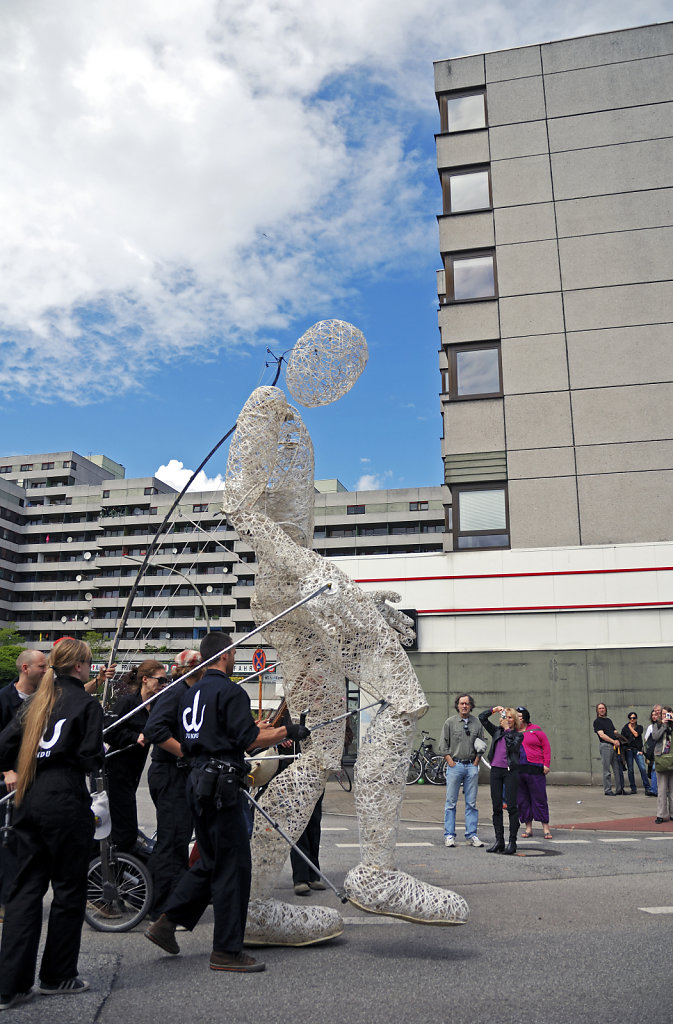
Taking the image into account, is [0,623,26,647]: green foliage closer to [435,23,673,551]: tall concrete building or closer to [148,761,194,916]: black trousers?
[435,23,673,551]: tall concrete building

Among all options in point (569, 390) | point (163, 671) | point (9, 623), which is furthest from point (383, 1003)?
point (9, 623)

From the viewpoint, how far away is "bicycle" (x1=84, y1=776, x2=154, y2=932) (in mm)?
5387

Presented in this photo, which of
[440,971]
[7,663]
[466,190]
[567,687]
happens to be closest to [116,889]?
[440,971]

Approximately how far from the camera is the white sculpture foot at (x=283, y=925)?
4719 millimetres

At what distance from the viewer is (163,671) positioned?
6.90 metres

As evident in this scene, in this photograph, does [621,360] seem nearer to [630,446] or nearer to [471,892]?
[630,446]

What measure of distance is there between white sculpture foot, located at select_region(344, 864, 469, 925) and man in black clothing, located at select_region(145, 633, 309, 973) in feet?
2.28

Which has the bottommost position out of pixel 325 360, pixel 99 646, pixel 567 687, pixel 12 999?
pixel 12 999

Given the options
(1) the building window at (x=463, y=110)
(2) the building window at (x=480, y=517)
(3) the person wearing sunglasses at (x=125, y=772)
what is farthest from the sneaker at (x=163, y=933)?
(1) the building window at (x=463, y=110)

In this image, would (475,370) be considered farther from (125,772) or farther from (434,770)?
(125,772)

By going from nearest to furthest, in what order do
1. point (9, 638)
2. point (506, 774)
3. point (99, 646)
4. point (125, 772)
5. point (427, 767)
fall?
point (125, 772) < point (506, 774) < point (427, 767) < point (99, 646) < point (9, 638)

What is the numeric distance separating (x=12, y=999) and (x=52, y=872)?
1.81ft

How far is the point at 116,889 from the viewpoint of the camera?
18.0 feet

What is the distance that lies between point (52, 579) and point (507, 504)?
68.7 m
